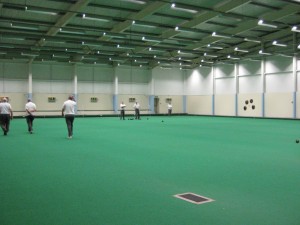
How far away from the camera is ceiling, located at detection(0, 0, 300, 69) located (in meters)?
20.3

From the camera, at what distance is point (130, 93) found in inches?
1672

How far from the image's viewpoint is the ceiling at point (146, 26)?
66.7 feet

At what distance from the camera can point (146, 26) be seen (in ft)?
86.0

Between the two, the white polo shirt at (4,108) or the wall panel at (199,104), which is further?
the wall panel at (199,104)

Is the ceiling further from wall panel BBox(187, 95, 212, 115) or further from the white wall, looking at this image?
wall panel BBox(187, 95, 212, 115)

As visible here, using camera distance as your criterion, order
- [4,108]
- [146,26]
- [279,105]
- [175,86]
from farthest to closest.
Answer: [175,86], [279,105], [146,26], [4,108]

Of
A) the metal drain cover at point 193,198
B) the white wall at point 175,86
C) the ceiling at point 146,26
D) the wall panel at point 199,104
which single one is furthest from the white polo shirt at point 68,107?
the wall panel at point 199,104

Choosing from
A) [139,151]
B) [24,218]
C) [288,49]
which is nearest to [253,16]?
[288,49]

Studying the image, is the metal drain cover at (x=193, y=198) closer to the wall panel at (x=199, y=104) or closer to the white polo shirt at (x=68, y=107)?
the white polo shirt at (x=68, y=107)

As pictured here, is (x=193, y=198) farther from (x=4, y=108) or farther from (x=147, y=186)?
(x=4, y=108)

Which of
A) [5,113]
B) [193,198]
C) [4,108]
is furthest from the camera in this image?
[5,113]

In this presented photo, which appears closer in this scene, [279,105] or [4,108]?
[4,108]

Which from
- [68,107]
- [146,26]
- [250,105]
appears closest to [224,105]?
[250,105]

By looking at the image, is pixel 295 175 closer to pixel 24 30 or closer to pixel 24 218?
pixel 24 218
